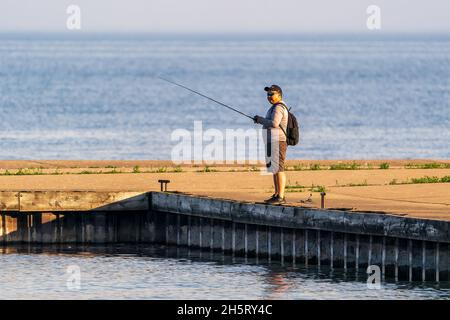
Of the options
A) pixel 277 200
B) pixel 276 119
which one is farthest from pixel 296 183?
pixel 276 119

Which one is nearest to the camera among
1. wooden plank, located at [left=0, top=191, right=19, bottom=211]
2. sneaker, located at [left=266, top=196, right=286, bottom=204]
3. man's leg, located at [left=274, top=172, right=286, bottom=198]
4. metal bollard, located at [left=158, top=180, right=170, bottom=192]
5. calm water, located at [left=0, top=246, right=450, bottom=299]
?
calm water, located at [left=0, top=246, right=450, bottom=299]

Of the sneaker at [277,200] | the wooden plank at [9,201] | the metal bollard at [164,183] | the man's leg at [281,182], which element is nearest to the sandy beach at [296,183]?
the metal bollard at [164,183]

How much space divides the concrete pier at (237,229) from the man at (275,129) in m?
1.01

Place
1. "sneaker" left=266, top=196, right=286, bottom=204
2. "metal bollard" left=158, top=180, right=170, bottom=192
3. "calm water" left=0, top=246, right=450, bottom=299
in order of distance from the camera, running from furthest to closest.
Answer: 1. "metal bollard" left=158, top=180, right=170, bottom=192
2. "sneaker" left=266, top=196, right=286, bottom=204
3. "calm water" left=0, top=246, right=450, bottom=299

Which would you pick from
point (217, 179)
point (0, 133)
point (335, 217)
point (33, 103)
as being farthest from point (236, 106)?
point (335, 217)

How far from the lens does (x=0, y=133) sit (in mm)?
76750

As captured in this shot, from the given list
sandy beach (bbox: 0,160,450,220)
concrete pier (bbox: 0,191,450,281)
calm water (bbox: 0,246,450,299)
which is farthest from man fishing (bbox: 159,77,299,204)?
calm water (bbox: 0,246,450,299)

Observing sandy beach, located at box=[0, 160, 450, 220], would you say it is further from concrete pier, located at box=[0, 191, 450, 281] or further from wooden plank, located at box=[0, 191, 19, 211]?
wooden plank, located at box=[0, 191, 19, 211]

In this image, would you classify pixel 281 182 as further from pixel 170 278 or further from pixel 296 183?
pixel 296 183

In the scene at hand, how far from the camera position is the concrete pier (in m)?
30.2

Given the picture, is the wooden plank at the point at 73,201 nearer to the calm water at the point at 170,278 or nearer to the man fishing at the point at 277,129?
the calm water at the point at 170,278

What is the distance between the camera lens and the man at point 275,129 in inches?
1232

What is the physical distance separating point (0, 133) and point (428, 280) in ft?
161

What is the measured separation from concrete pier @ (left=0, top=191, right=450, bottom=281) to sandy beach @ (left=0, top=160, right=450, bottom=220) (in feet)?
2.62
